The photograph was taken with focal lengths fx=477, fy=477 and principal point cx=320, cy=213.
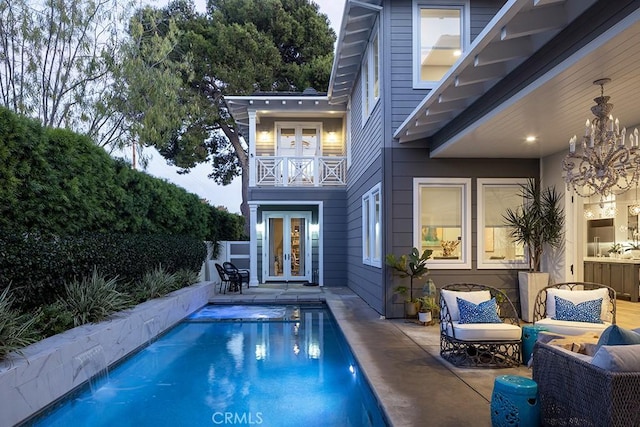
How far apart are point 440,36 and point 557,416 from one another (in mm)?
6593

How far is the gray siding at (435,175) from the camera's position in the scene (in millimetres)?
7648

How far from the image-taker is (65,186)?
18.4ft

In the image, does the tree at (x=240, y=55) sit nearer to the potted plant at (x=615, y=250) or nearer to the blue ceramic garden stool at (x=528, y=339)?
the potted plant at (x=615, y=250)

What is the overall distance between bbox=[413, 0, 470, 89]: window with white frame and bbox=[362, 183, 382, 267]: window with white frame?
7.11 ft

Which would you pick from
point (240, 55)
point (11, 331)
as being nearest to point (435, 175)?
point (11, 331)

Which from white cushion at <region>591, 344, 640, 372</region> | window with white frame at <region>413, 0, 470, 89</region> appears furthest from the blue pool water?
→ window with white frame at <region>413, 0, 470, 89</region>

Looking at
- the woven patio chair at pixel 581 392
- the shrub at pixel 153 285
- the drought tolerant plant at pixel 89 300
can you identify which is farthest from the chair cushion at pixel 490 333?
the shrub at pixel 153 285

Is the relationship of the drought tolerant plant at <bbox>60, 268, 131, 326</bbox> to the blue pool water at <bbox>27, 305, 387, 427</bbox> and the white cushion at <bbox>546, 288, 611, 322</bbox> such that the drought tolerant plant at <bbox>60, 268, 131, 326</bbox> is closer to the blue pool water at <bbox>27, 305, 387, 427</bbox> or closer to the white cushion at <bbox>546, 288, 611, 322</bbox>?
the blue pool water at <bbox>27, 305, 387, 427</bbox>

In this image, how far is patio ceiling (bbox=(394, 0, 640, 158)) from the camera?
3.52 meters

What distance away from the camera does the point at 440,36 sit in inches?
318

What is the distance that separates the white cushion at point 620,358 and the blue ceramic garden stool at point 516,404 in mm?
532

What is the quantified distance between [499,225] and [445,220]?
36.1 inches

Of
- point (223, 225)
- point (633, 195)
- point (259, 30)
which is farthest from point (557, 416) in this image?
point (259, 30)

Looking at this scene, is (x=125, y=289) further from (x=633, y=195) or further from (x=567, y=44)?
(x=633, y=195)
